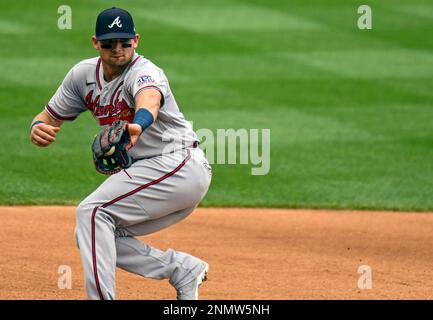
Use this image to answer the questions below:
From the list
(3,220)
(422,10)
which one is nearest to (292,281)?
(3,220)

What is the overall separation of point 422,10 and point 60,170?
9.41 m

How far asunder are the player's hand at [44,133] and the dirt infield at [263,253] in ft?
3.72

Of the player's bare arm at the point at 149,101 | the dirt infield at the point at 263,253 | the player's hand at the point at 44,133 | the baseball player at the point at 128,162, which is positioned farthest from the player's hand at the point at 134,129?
the dirt infield at the point at 263,253

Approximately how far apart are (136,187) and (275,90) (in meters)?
7.55

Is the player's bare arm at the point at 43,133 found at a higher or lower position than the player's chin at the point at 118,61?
lower

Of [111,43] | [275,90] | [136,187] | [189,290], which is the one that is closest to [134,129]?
[136,187]

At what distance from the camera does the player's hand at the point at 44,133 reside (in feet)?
17.5

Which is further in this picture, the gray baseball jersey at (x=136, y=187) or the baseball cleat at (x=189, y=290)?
the baseball cleat at (x=189, y=290)

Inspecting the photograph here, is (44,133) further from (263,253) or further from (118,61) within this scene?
(263,253)

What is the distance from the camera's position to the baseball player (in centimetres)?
509

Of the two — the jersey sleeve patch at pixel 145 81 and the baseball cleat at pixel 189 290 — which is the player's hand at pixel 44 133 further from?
the baseball cleat at pixel 189 290

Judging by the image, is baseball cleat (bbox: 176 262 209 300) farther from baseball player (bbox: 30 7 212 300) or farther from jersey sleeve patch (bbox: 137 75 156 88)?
jersey sleeve patch (bbox: 137 75 156 88)

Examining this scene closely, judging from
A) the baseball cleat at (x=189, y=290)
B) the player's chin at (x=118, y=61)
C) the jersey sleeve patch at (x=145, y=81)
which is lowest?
the baseball cleat at (x=189, y=290)
